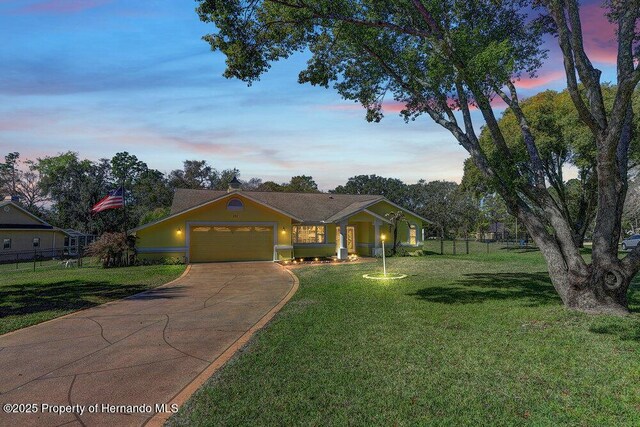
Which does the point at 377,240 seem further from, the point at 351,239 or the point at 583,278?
the point at 583,278

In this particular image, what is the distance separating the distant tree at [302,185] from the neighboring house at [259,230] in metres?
36.1

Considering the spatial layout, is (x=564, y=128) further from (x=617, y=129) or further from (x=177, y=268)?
(x=177, y=268)

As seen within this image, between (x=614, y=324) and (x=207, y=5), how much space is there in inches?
427

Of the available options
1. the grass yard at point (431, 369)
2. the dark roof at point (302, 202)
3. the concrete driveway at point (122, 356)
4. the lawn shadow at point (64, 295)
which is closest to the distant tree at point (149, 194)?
the dark roof at point (302, 202)


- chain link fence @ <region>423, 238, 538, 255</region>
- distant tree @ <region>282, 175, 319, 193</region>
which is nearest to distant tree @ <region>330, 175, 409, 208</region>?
distant tree @ <region>282, 175, 319, 193</region>

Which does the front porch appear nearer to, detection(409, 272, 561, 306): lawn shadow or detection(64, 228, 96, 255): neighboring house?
detection(409, 272, 561, 306): lawn shadow

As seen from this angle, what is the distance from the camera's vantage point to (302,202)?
30.2m

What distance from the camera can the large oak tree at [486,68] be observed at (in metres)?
8.39

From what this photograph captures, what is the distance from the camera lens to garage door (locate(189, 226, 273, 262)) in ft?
77.3

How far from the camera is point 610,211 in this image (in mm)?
8602

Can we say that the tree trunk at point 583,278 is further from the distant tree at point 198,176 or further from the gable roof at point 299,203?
the distant tree at point 198,176

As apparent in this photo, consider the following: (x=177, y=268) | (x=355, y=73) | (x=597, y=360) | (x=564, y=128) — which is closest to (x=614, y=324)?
(x=597, y=360)

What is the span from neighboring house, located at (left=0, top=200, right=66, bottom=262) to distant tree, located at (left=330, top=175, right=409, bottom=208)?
4900 cm

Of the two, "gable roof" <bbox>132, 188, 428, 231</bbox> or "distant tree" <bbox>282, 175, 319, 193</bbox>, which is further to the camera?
"distant tree" <bbox>282, 175, 319, 193</bbox>
